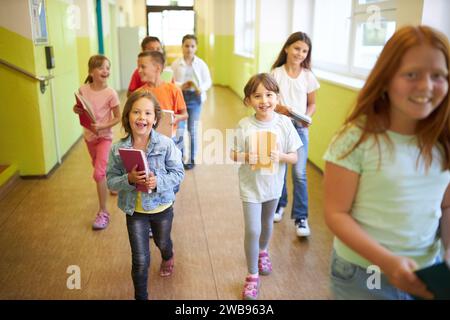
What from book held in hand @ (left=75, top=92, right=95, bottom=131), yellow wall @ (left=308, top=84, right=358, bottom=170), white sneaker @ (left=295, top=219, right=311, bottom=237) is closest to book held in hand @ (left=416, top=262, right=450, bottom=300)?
white sneaker @ (left=295, top=219, right=311, bottom=237)

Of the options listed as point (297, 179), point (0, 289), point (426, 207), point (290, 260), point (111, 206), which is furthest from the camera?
point (111, 206)

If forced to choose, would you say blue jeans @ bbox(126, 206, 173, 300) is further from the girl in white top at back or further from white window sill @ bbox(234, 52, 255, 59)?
white window sill @ bbox(234, 52, 255, 59)

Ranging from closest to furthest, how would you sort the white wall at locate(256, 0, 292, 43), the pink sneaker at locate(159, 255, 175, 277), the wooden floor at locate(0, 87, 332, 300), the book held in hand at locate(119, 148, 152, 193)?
the book held in hand at locate(119, 148, 152, 193)
the wooden floor at locate(0, 87, 332, 300)
the pink sneaker at locate(159, 255, 175, 277)
the white wall at locate(256, 0, 292, 43)

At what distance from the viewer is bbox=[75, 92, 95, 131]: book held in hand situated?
2.98 m

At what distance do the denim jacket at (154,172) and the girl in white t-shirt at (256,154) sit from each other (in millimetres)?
333

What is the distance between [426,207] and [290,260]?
65.2 inches

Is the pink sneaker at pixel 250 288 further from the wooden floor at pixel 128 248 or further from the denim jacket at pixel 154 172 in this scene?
the denim jacket at pixel 154 172

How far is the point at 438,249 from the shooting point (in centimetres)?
125

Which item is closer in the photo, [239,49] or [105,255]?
[105,255]

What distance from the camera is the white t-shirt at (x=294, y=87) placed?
2.89 meters

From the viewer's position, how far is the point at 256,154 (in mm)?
2133

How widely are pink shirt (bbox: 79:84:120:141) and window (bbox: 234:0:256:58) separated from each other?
21.8ft

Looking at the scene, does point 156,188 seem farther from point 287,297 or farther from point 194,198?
point 194,198

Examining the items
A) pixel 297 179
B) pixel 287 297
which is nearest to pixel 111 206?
pixel 297 179
